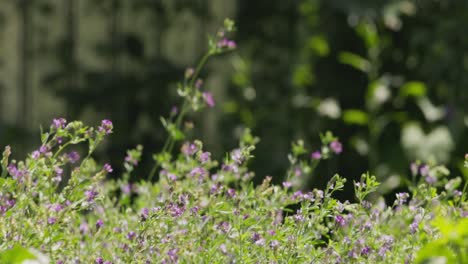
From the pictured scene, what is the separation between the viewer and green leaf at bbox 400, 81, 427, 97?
17.0 feet

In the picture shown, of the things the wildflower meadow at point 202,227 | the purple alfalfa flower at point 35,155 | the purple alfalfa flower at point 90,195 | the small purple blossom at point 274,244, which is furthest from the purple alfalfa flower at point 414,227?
the purple alfalfa flower at point 35,155

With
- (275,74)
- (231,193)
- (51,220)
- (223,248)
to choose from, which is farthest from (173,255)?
(275,74)

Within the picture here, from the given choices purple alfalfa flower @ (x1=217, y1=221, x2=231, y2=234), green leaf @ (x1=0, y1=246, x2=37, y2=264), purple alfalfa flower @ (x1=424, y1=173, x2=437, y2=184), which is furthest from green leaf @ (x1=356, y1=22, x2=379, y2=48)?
green leaf @ (x1=0, y1=246, x2=37, y2=264)

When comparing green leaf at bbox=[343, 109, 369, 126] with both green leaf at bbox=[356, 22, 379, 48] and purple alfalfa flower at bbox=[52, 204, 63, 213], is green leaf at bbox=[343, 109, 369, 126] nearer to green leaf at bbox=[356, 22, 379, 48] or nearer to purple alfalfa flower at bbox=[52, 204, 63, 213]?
green leaf at bbox=[356, 22, 379, 48]

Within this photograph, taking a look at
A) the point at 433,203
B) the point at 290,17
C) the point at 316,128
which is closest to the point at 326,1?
the point at 290,17

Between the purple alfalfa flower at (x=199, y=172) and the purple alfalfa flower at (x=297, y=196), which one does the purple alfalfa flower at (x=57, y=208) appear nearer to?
the purple alfalfa flower at (x=199, y=172)

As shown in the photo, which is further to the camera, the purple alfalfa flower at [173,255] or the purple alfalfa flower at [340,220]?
the purple alfalfa flower at [340,220]

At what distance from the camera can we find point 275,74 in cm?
538

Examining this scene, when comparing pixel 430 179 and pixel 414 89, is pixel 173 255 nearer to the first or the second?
pixel 430 179

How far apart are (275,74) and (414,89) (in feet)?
2.49

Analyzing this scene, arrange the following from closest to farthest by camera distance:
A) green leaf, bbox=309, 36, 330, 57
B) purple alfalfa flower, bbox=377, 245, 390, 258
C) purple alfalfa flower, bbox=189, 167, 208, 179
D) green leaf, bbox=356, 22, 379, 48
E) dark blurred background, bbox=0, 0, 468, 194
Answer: purple alfalfa flower, bbox=377, 245, 390, 258, purple alfalfa flower, bbox=189, 167, 208, 179, dark blurred background, bbox=0, 0, 468, 194, green leaf, bbox=356, 22, 379, 48, green leaf, bbox=309, 36, 330, 57

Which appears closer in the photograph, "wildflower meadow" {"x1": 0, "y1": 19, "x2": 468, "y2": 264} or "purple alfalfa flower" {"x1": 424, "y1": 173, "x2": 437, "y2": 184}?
"wildflower meadow" {"x1": 0, "y1": 19, "x2": 468, "y2": 264}

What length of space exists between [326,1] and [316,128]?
0.68m

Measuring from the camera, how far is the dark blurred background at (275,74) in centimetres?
491
